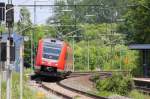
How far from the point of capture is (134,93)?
32.4 meters

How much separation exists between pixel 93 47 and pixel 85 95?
228 feet

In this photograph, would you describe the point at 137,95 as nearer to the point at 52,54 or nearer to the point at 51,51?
the point at 51,51

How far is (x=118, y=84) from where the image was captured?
1345 inches

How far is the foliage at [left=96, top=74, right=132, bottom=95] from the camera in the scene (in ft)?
111

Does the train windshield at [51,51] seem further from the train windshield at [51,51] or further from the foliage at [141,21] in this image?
the foliage at [141,21]

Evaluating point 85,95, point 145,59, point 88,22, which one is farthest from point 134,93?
point 88,22

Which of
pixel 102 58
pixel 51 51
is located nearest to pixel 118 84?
pixel 51 51

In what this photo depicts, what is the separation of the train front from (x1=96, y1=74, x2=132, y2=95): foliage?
9.68 meters

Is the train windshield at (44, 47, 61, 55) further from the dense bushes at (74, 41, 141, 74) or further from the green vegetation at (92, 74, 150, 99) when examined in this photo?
the dense bushes at (74, 41, 141, 74)

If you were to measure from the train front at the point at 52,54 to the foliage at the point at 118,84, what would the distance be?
9681 mm

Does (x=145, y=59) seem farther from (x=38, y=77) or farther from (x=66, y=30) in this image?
(x=66, y=30)

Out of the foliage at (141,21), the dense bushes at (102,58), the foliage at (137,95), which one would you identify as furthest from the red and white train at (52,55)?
the dense bushes at (102,58)

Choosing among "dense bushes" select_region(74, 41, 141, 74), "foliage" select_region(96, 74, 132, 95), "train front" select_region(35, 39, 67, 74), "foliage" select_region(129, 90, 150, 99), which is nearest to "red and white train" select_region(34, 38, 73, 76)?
"train front" select_region(35, 39, 67, 74)

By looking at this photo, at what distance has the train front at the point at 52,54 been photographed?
46.0 meters
